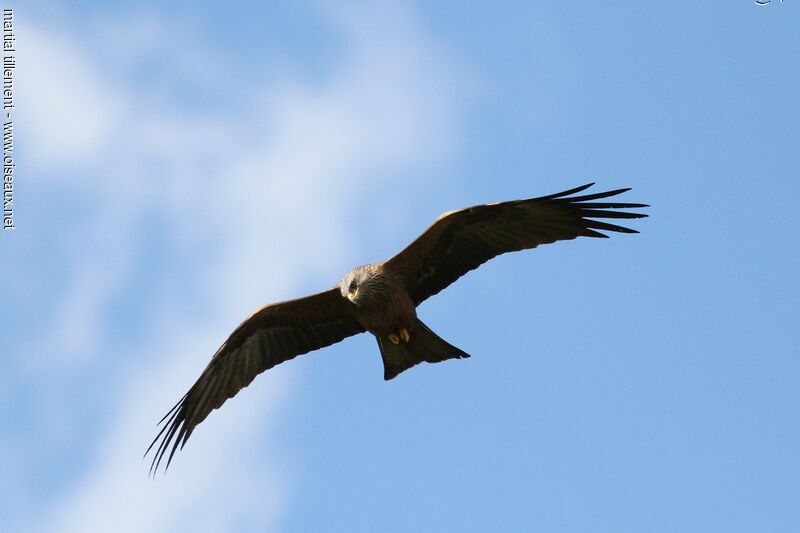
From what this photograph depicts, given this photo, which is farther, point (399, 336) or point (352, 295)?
point (399, 336)

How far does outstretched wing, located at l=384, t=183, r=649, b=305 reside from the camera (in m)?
11.7

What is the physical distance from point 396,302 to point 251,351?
6.54 feet

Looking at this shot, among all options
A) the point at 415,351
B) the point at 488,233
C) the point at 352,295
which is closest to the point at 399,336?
the point at 415,351

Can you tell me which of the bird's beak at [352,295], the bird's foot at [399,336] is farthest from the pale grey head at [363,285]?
the bird's foot at [399,336]

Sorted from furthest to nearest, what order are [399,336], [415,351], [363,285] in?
[415,351]
[399,336]
[363,285]

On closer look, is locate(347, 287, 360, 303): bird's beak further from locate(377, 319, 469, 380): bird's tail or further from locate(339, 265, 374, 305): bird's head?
locate(377, 319, 469, 380): bird's tail

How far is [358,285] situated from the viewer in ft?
39.3

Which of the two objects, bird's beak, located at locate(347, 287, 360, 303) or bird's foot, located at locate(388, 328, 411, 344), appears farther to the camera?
bird's foot, located at locate(388, 328, 411, 344)

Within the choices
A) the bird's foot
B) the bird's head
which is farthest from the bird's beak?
the bird's foot

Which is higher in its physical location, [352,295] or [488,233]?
[488,233]

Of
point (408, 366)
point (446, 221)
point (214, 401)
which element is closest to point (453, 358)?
point (408, 366)

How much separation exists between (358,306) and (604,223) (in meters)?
2.48

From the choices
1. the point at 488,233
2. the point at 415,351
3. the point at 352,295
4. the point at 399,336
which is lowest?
the point at 415,351

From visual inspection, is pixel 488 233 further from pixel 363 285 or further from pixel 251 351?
pixel 251 351
